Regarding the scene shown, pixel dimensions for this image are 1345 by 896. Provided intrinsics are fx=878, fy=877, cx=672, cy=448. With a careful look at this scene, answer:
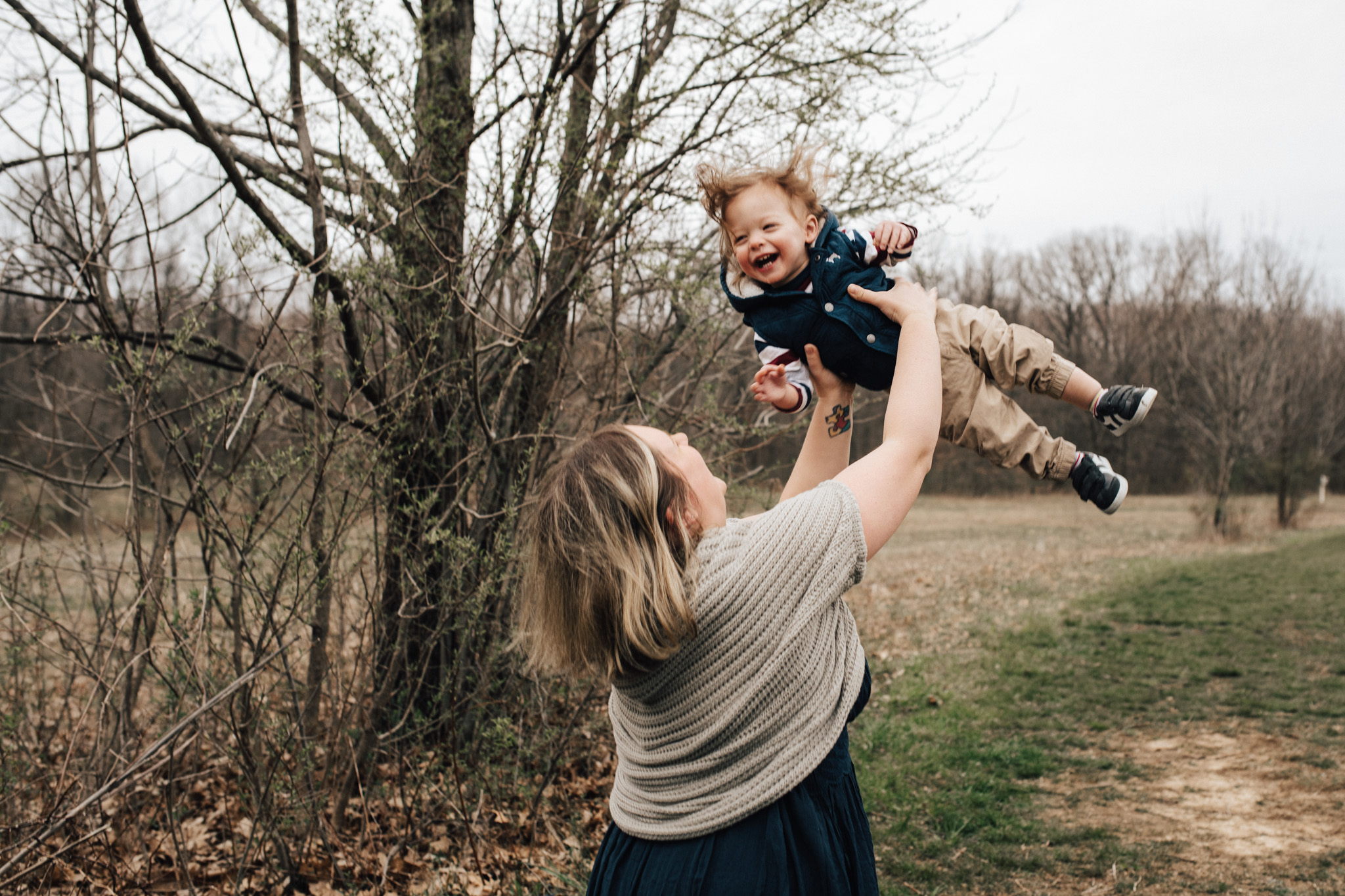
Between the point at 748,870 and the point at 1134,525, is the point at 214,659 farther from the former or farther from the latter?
the point at 1134,525

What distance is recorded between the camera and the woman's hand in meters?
1.91

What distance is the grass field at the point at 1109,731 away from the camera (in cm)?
413

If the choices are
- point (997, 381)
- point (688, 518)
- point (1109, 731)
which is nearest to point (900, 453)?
point (688, 518)

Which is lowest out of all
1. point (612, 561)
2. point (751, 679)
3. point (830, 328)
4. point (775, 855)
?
point (775, 855)

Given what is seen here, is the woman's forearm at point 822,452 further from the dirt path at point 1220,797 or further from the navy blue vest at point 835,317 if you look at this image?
the dirt path at point 1220,797

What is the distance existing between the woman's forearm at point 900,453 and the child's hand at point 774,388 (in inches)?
24.7

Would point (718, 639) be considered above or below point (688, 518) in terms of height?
below

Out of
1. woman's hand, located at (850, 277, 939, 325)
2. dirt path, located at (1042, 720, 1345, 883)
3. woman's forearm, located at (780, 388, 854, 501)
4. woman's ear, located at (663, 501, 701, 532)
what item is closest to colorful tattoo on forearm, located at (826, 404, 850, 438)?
woman's forearm, located at (780, 388, 854, 501)

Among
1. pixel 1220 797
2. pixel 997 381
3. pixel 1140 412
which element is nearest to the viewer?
pixel 1140 412

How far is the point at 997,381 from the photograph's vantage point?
8.67 ft

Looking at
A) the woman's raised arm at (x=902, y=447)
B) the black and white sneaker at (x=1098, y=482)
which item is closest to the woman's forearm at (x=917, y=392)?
the woman's raised arm at (x=902, y=447)

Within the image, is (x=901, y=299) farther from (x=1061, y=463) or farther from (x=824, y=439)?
(x=1061, y=463)

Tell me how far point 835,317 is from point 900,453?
Result: 0.84 metres

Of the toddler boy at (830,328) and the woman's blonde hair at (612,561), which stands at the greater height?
the toddler boy at (830,328)
